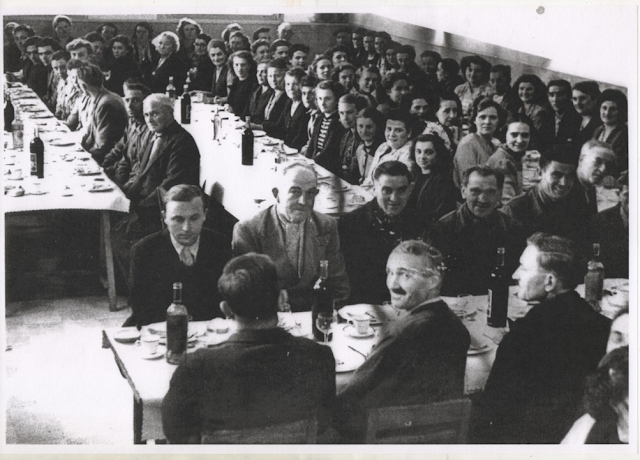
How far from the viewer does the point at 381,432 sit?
380cm

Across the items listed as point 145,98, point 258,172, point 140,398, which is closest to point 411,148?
point 258,172

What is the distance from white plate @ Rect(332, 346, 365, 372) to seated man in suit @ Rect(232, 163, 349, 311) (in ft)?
1.13

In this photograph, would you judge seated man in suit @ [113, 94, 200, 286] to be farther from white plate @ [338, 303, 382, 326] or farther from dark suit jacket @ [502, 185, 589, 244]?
dark suit jacket @ [502, 185, 589, 244]

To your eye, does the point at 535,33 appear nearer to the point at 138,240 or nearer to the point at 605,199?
the point at 605,199

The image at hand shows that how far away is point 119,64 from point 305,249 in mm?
1265

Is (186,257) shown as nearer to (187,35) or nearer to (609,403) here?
(187,35)

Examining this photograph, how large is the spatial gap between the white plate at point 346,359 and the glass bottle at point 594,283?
1.20 m

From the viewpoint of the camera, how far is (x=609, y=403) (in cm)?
426

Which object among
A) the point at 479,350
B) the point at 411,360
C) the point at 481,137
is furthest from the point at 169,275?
the point at 481,137

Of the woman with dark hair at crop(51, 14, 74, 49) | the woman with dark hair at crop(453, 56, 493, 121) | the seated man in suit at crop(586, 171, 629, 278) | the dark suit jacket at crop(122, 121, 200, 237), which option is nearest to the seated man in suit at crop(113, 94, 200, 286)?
the dark suit jacket at crop(122, 121, 200, 237)

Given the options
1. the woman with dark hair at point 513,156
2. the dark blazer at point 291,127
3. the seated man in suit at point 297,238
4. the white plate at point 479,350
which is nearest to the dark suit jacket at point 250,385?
the seated man in suit at point 297,238

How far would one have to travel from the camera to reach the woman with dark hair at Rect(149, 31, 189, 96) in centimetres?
411

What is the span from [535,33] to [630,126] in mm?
649

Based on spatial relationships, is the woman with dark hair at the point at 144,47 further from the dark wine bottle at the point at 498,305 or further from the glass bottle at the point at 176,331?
the dark wine bottle at the point at 498,305
